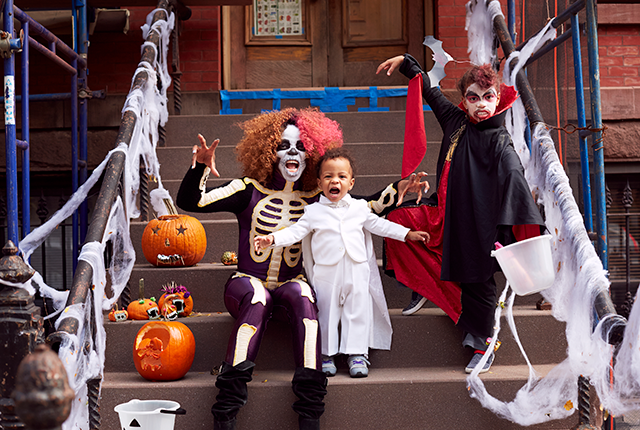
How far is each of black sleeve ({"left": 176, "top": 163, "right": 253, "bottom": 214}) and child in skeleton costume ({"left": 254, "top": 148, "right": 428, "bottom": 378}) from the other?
336mm

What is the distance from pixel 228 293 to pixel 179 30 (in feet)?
11.0

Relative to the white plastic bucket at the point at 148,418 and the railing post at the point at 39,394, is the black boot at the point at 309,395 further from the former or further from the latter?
the railing post at the point at 39,394

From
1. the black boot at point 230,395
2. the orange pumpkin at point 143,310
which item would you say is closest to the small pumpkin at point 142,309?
the orange pumpkin at point 143,310

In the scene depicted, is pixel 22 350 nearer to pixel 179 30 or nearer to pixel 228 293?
pixel 228 293

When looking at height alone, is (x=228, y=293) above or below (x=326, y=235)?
below

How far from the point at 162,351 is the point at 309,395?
0.74 metres

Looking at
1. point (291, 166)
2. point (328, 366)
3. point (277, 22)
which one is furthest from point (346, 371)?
point (277, 22)

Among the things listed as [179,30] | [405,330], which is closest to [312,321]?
[405,330]

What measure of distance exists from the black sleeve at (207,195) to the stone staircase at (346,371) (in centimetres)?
44

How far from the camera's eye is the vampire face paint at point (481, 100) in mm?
3045

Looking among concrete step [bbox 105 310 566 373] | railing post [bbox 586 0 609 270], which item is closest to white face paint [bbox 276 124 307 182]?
concrete step [bbox 105 310 566 373]

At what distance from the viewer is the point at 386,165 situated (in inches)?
186

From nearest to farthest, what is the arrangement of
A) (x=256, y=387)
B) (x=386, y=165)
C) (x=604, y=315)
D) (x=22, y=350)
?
(x=22, y=350) → (x=604, y=315) → (x=256, y=387) → (x=386, y=165)

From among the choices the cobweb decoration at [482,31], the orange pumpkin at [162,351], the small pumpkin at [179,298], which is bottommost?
the orange pumpkin at [162,351]
